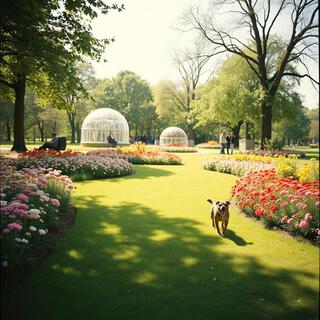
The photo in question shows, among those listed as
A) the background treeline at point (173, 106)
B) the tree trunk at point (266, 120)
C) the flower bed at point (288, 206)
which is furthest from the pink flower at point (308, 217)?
the background treeline at point (173, 106)

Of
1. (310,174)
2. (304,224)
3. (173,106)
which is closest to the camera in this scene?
(304,224)

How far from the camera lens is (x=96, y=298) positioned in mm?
3590

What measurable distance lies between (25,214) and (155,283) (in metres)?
1.98

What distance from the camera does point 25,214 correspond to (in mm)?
4301

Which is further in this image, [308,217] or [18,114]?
[18,114]

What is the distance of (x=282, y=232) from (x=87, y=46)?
881cm

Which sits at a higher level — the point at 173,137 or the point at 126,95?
the point at 126,95

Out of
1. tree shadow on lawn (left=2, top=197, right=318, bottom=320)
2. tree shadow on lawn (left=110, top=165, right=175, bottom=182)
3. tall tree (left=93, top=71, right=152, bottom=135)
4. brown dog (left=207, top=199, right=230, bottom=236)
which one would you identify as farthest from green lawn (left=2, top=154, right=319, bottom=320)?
tall tree (left=93, top=71, right=152, bottom=135)

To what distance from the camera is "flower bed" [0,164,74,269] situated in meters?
3.96

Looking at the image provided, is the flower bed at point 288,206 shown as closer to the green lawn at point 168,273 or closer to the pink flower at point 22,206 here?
the green lawn at point 168,273

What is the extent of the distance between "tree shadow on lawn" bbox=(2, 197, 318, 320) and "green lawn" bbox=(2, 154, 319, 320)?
0.4 inches

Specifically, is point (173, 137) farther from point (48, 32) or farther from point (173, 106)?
point (48, 32)

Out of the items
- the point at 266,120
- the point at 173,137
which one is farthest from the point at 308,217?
the point at 173,137

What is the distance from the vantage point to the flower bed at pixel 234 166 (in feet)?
44.2
